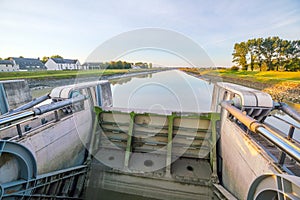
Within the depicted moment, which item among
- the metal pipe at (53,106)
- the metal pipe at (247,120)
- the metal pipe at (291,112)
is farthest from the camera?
the metal pipe at (53,106)

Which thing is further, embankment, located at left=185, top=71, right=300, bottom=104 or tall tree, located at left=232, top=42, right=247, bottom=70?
tall tree, located at left=232, top=42, right=247, bottom=70

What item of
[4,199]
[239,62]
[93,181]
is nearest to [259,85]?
[239,62]

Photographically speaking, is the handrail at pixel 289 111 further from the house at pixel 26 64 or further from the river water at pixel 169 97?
the house at pixel 26 64

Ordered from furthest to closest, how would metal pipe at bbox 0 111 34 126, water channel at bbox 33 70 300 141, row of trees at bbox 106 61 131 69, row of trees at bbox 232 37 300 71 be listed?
row of trees at bbox 232 37 300 71, row of trees at bbox 106 61 131 69, water channel at bbox 33 70 300 141, metal pipe at bbox 0 111 34 126

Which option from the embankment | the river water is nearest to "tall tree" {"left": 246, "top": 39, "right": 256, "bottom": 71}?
the embankment

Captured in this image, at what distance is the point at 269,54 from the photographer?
82.2ft

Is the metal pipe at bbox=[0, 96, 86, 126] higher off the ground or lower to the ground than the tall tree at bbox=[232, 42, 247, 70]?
lower

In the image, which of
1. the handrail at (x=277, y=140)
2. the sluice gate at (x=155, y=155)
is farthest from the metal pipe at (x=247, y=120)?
the sluice gate at (x=155, y=155)

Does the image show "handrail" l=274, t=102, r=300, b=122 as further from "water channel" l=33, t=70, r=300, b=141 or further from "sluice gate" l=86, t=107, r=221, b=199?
"water channel" l=33, t=70, r=300, b=141

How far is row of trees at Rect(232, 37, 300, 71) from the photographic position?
23.3 m

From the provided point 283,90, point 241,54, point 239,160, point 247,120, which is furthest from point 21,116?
point 241,54

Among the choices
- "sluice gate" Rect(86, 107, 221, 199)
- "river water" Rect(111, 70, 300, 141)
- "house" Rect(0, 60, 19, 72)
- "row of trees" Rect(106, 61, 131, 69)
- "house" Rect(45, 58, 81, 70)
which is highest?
"house" Rect(45, 58, 81, 70)

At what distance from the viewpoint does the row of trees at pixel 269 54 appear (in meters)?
23.3

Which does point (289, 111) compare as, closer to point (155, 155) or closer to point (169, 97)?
point (155, 155)
